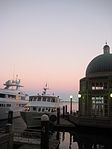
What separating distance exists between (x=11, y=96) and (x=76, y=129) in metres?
39.3

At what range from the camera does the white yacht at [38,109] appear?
37844mm

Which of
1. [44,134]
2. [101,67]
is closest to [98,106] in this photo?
[101,67]

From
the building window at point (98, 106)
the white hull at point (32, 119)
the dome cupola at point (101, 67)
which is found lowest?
the white hull at point (32, 119)

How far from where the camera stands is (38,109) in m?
41.0

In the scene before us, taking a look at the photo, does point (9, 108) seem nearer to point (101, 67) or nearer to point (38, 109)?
point (38, 109)

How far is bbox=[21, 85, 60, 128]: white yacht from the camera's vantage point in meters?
37.8

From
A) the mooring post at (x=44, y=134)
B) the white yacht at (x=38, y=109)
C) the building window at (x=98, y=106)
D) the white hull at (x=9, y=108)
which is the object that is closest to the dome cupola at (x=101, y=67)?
the building window at (x=98, y=106)

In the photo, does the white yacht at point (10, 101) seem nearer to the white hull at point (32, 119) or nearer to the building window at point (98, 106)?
the white hull at point (32, 119)

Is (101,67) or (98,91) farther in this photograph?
(101,67)

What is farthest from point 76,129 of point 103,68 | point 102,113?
point 103,68

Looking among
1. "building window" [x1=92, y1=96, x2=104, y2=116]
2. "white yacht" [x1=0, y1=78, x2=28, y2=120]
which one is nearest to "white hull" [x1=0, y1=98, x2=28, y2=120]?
"white yacht" [x1=0, y1=78, x2=28, y2=120]

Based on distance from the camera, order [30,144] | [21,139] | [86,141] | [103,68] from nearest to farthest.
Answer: [30,144] → [21,139] → [86,141] → [103,68]

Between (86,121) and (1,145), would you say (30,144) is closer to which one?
(1,145)

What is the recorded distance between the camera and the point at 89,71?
131 feet
